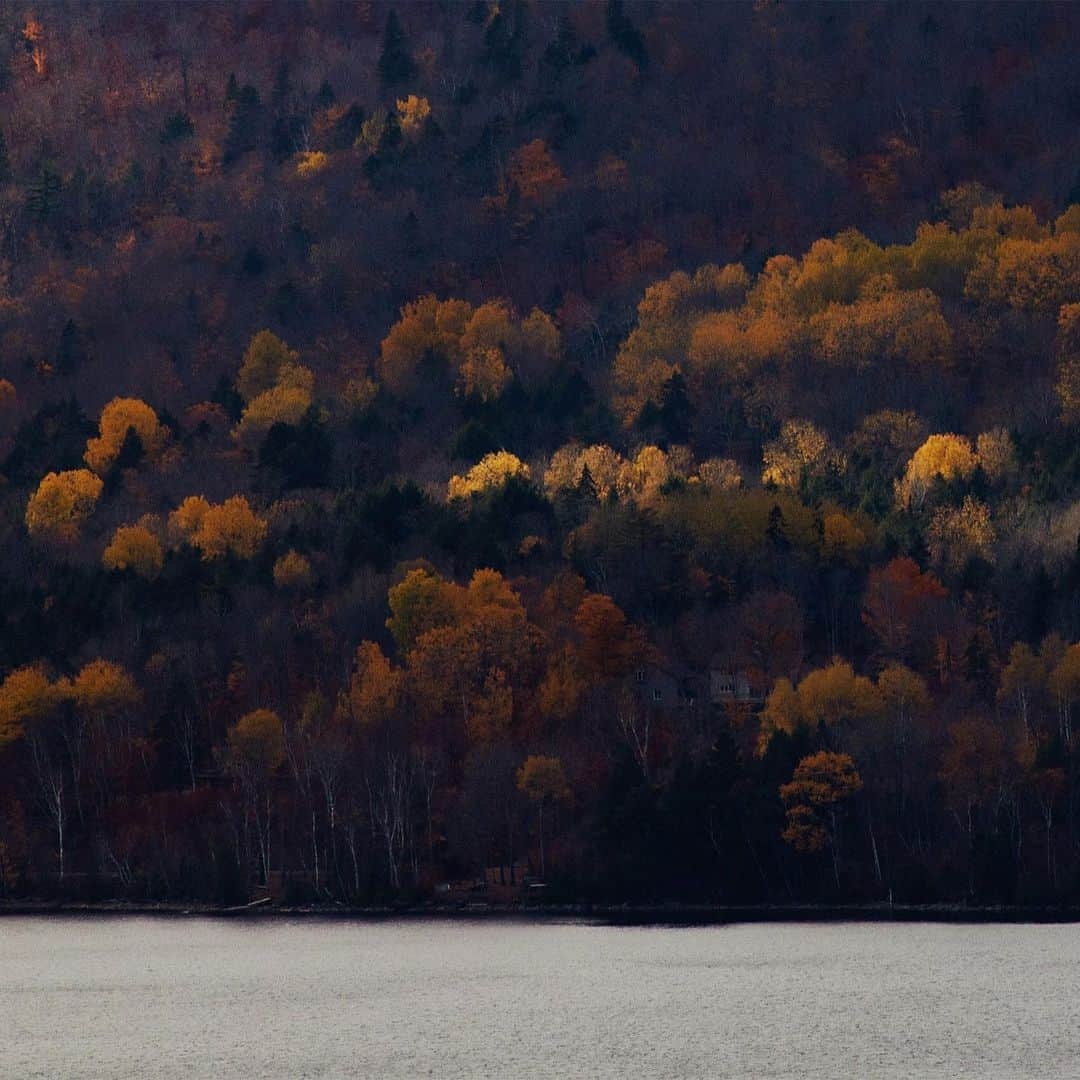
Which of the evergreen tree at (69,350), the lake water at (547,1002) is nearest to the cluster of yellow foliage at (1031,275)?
the evergreen tree at (69,350)

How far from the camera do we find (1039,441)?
441 ft

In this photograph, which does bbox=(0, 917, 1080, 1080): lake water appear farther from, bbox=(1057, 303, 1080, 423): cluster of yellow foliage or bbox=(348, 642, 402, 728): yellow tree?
bbox=(1057, 303, 1080, 423): cluster of yellow foliage

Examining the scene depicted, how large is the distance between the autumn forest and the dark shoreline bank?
0.78 meters

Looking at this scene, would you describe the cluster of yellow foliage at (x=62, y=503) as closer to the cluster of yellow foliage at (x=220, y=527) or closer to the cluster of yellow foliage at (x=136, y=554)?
the cluster of yellow foliage at (x=220, y=527)

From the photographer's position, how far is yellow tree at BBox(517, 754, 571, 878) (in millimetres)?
95125

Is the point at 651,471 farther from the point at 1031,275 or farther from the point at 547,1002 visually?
the point at 547,1002

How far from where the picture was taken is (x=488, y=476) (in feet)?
477

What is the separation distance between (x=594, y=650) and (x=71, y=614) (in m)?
27.9

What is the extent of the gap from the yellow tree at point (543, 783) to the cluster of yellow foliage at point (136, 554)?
4300cm

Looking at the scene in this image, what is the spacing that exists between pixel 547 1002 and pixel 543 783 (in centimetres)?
2757

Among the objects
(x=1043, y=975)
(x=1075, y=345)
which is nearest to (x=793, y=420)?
(x=1075, y=345)

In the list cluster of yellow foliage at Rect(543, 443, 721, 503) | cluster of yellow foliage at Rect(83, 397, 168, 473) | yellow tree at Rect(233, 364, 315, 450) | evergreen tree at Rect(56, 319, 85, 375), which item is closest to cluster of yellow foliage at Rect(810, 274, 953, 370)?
cluster of yellow foliage at Rect(543, 443, 721, 503)

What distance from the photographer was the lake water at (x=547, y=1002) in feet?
193

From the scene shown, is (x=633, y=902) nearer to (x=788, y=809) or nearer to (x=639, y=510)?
(x=788, y=809)
